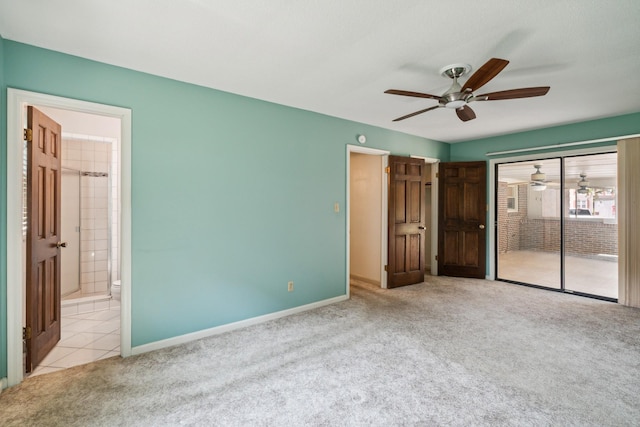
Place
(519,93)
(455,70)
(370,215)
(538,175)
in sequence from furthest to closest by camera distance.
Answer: (538,175), (370,215), (455,70), (519,93)

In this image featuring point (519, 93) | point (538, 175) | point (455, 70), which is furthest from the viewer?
point (538, 175)

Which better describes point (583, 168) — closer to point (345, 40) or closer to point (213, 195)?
point (345, 40)

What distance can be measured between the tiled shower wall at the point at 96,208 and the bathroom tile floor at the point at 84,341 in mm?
758

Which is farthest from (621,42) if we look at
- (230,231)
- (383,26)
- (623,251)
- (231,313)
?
(231,313)

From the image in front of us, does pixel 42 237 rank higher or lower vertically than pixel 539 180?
lower

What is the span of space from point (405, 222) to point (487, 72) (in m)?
2.93

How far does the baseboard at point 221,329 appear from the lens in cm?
265

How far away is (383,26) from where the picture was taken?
1.96m

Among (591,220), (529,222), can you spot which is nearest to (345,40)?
(591,220)

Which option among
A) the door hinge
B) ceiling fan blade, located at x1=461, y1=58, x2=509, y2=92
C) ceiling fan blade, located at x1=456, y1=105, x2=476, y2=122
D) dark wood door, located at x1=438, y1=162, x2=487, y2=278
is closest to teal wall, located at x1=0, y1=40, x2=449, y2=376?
the door hinge

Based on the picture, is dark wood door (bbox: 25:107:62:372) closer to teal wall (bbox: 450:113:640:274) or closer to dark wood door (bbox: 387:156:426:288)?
dark wood door (bbox: 387:156:426:288)

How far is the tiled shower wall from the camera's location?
13.5 feet

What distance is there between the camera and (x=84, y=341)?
285 cm

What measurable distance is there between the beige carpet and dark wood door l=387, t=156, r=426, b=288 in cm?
129
